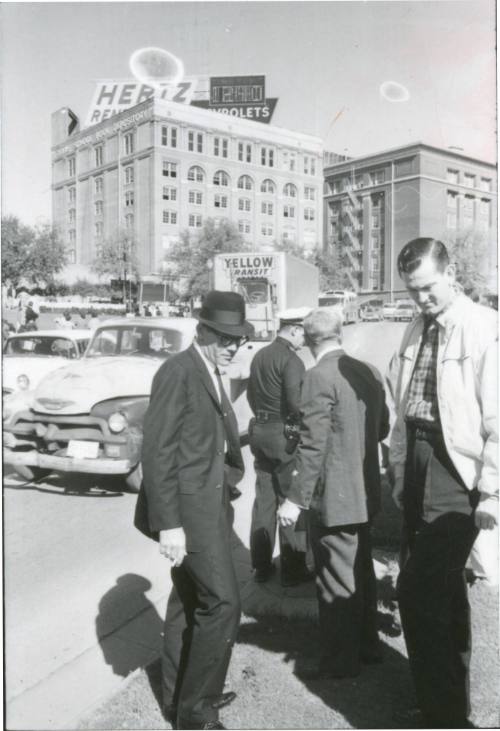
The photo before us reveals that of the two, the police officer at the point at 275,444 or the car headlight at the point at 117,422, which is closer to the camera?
the police officer at the point at 275,444

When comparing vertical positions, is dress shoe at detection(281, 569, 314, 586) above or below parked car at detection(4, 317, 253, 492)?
below

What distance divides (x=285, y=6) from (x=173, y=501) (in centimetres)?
311

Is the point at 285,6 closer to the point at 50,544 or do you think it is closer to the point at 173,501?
the point at 173,501

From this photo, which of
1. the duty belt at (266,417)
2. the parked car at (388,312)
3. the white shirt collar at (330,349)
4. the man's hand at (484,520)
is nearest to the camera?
the man's hand at (484,520)

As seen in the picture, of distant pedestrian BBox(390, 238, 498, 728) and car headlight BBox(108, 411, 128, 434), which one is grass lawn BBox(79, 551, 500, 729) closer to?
distant pedestrian BBox(390, 238, 498, 728)

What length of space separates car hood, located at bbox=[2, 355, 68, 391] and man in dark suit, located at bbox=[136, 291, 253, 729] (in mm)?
5906

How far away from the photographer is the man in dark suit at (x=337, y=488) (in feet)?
9.13

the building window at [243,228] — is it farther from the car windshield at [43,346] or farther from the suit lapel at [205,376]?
the suit lapel at [205,376]

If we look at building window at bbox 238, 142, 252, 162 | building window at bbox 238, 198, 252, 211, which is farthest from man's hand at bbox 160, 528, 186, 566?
building window at bbox 238, 198, 252, 211

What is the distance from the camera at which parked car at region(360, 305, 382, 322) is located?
32.9 metres

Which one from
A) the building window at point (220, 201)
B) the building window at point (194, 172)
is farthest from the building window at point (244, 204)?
the building window at point (220, 201)

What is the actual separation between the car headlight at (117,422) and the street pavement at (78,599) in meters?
0.80

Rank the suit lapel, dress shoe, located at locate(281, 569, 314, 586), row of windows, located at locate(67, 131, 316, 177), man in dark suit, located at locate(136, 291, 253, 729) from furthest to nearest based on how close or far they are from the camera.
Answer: row of windows, located at locate(67, 131, 316, 177) → dress shoe, located at locate(281, 569, 314, 586) → the suit lapel → man in dark suit, located at locate(136, 291, 253, 729)

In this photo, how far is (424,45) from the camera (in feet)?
12.7
